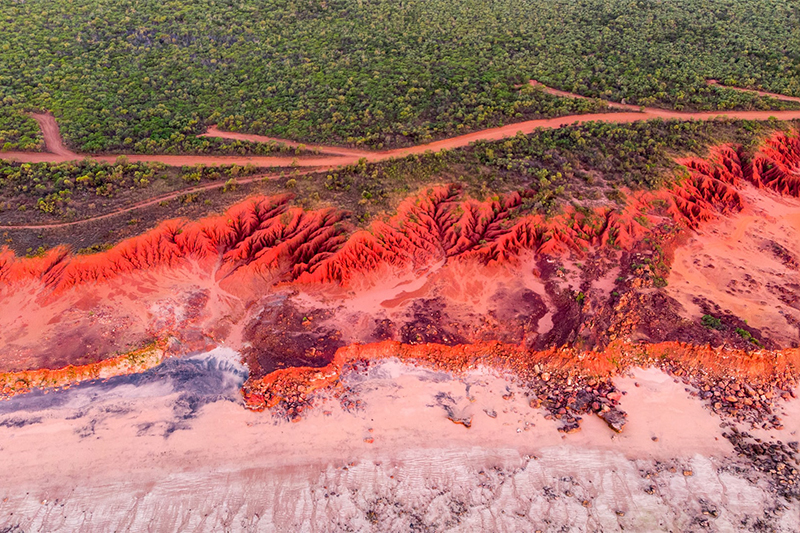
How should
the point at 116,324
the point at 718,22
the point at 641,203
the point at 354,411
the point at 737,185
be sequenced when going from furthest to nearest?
1. the point at 718,22
2. the point at 737,185
3. the point at 641,203
4. the point at 116,324
5. the point at 354,411

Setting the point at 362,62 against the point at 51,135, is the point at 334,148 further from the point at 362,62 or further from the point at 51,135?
the point at 51,135

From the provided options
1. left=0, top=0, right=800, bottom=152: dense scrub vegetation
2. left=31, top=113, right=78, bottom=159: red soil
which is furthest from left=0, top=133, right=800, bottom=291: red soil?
left=31, top=113, right=78, bottom=159: red soil

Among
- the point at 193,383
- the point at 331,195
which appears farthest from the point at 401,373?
the point at 331,195

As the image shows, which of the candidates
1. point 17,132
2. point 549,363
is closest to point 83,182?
point 17,132

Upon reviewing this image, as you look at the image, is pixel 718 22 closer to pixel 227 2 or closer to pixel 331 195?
pixel 331 195

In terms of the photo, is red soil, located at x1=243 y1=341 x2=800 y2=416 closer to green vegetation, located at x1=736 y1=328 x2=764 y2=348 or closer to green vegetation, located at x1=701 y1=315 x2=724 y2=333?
green vegetation, located at x1=736 y1=328 x2=764 y2=348

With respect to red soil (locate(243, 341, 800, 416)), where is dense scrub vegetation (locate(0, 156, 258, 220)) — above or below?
above
